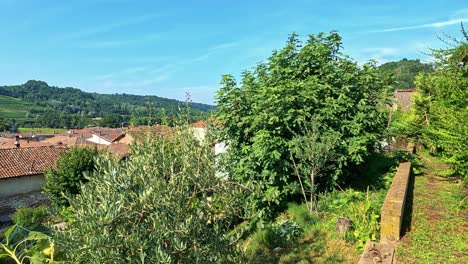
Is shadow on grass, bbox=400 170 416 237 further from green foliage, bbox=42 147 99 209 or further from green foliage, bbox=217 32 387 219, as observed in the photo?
green foliage, bbox=42 147 99 209

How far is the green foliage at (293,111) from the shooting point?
382 inches

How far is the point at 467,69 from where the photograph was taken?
316 inches

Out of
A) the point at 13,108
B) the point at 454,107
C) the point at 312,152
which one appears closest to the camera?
the point at 454,107

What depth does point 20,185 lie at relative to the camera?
29.7 metres

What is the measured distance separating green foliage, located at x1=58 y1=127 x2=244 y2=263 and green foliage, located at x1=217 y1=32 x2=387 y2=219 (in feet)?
18.8

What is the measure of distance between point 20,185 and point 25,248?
106ft

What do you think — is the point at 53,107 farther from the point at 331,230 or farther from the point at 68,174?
the point at 331,230

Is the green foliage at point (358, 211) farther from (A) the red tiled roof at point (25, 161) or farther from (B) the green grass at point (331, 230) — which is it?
(A) the red tiled roof at point (25, 161)

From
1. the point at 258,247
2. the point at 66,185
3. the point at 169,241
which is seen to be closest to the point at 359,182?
the point at 258,247

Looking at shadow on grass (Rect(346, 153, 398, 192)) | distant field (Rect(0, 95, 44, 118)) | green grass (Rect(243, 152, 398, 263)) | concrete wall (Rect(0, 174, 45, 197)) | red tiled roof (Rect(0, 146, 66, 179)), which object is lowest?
concrete wall (Rect(0, 174, 45, 197))

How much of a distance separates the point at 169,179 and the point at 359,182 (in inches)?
351

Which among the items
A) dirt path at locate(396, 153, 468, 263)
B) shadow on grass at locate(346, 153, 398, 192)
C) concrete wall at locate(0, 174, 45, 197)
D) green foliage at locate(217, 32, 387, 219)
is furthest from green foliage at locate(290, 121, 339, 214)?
concrete wall at locate(0, 174, 45, 197)

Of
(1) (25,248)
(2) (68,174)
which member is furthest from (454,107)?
(2) (68,174)

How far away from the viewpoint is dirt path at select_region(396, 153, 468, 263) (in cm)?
573
